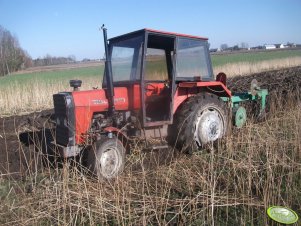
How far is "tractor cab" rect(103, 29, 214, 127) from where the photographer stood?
4.91 meters

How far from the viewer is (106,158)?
4367 millimetres

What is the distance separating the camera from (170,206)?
3.28m

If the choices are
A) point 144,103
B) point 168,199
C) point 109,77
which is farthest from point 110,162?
point 168,199

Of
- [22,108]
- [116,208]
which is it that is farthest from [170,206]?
[22,108]

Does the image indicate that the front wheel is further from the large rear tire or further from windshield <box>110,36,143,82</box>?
windshield <box>110,36,143,82</box>

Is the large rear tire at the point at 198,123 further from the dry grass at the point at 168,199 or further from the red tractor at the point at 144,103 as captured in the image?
the dry grass at the point at 168,199

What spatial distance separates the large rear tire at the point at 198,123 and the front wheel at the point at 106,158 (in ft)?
3.56

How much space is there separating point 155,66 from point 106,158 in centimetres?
199

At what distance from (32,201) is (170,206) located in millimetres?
1575

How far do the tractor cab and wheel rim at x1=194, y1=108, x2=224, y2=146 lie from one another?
1.96 feet

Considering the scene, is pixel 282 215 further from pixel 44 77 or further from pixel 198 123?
pixel 44 77

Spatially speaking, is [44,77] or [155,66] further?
[44,77]

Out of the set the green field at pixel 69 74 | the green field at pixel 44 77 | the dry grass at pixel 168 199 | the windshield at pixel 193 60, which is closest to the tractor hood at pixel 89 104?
the dry grass at pixel 168 199

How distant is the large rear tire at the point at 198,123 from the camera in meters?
5.25
